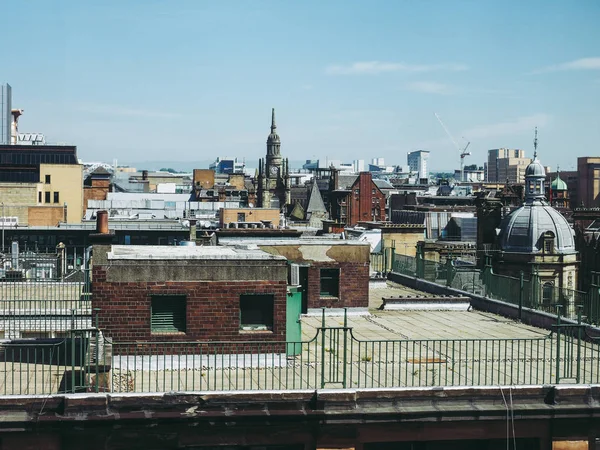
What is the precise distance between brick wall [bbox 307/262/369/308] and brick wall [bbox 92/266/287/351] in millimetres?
9118

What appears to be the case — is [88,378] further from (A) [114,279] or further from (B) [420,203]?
(B) [420,203]

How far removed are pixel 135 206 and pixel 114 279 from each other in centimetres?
9705

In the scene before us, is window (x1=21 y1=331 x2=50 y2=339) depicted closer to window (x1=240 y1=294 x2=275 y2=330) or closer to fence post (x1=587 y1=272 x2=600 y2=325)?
window (x1=240 y1=294 x2=275 y2=330)

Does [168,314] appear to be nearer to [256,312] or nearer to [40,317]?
[256,312]

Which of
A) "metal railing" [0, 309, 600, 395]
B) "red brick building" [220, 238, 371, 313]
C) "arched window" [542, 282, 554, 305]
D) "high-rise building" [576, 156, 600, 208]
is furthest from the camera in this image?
"high-rise building" [576, 156, 600, 208]

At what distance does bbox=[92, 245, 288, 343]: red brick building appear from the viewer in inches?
850

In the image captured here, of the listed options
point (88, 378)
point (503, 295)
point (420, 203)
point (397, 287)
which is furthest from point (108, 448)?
point (420, 203)

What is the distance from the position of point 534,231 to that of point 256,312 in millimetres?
32198

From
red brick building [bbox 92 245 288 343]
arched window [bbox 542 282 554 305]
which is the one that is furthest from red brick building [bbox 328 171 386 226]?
red brick building [bbox 92 245 288 343]

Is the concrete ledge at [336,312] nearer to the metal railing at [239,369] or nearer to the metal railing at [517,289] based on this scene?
the metal railing at [517,289]

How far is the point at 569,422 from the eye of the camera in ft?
65.3

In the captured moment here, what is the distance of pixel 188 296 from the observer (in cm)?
2198

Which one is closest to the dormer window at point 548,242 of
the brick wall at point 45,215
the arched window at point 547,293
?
the arched window at point 547,293

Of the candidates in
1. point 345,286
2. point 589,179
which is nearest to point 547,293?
point 345,286
